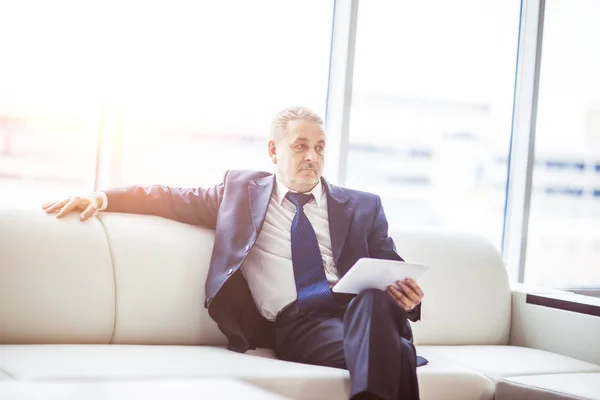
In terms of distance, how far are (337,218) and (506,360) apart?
0.85 meters

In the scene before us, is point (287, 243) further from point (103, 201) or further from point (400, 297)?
point (103, 201)

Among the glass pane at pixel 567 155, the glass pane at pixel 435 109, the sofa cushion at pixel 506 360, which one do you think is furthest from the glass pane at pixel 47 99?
the glass pane at pixel 567 155

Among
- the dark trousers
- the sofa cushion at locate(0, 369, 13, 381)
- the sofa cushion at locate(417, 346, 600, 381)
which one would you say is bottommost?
the sofa cushion at locate(417, 346, 600, 381)

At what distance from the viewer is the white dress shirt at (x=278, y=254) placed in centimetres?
263

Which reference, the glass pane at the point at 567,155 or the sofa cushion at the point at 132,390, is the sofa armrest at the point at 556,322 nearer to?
the glass pane at the point at 567,155

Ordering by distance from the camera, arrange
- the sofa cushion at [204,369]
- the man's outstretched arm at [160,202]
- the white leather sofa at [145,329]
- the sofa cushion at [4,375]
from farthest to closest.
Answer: the man's outstretched arm at [160,202] < the white leather sofa at [145,329] < the sofa cushion at [204,369] < the sofa cushion at [4,375]

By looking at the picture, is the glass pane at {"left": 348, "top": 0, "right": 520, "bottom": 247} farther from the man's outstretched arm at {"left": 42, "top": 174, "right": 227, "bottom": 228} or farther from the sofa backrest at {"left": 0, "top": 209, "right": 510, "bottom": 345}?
the sofa backrest at {"left": 0, "top": 209, "right": 510, "bottom": 345}

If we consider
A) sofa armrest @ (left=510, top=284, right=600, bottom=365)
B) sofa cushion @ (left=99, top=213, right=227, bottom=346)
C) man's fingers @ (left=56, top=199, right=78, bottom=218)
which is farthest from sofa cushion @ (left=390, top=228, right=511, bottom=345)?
man's fingers @ (left=56, top=199, right=78, bottom=218)

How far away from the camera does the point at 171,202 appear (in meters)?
2.77

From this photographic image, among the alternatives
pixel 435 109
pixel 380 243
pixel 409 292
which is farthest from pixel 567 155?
pixel 409 292

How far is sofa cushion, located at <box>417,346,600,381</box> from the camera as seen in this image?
2635 mm

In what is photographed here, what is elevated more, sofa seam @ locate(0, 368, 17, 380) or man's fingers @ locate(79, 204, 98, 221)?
man's fingers @ locate(79, 204, 98, 221)

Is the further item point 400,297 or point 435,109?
point 435,109

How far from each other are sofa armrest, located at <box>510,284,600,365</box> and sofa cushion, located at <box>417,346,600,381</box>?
0.07m
